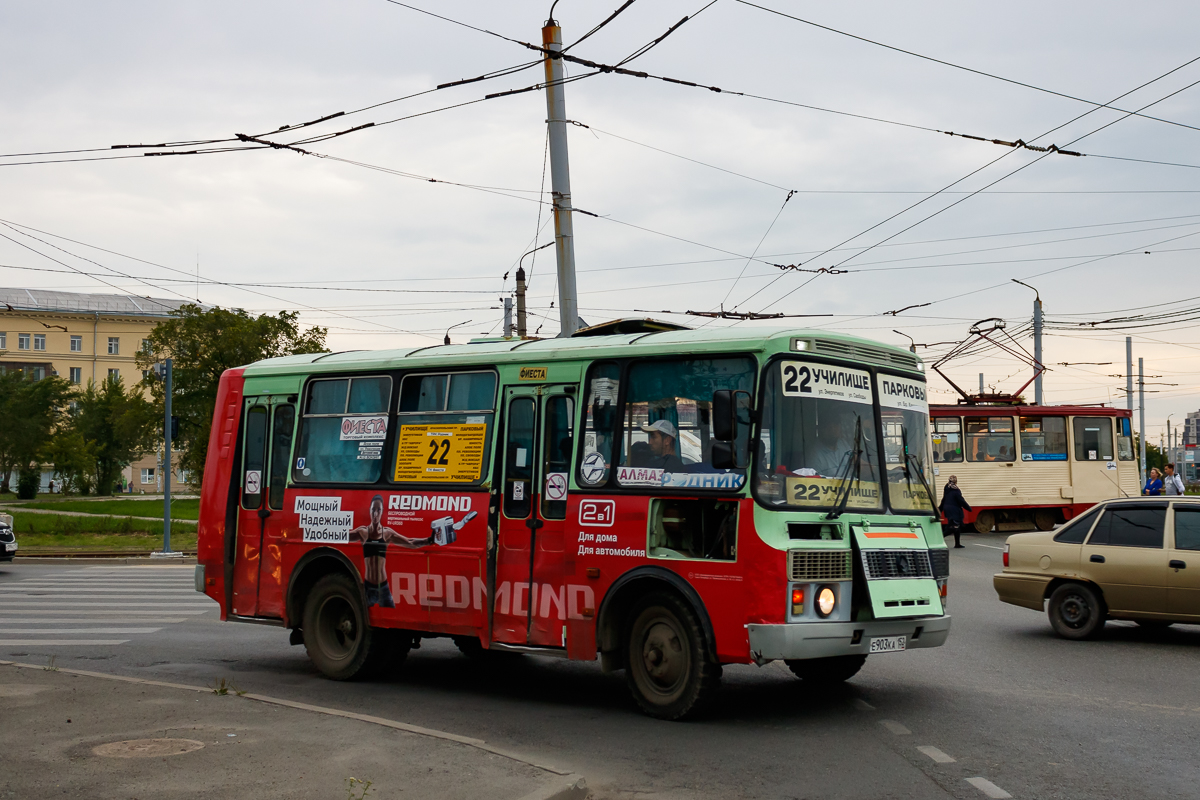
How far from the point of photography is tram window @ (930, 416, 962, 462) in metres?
33.7

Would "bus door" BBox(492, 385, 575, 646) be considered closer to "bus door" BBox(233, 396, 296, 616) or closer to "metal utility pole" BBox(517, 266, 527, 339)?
"bus door" BBox(233, 396, 296, 616)

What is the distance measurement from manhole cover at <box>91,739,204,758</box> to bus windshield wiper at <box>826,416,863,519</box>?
14.9 ft

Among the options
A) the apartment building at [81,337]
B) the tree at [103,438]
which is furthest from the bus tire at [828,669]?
the apartment building at [81,337]

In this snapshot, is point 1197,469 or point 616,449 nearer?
point 616,449

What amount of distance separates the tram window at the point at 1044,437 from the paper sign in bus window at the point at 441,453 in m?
26.5

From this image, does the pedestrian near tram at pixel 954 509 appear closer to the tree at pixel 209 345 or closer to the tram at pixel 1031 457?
the tram at pixel 1031 457

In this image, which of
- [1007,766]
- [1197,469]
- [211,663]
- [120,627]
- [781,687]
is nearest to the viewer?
[1007,766]

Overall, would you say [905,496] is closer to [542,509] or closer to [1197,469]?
[542,509]

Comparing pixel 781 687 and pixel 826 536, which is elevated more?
pixel 826 536

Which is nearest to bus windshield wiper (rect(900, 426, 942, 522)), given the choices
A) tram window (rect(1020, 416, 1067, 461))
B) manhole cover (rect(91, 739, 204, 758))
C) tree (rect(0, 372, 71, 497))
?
manhole cover (rect(91, 739, 204, 758))

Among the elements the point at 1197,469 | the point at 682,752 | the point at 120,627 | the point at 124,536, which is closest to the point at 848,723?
the point at 682,752

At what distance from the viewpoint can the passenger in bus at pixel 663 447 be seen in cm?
906

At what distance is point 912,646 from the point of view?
359 inches

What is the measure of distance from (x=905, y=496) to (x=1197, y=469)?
→ 109 metres
